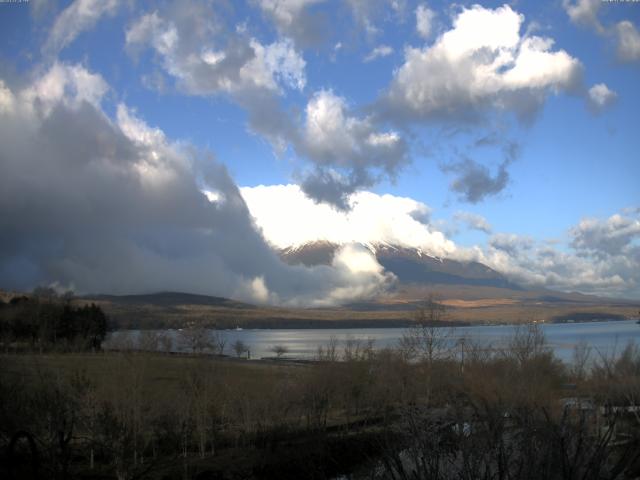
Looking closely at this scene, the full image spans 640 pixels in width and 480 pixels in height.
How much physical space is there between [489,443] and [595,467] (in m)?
1.23

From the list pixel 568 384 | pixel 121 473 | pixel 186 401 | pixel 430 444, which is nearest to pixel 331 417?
pixel 186 401

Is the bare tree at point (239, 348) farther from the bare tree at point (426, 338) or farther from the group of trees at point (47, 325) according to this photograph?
the bare tree at point (426, 338)

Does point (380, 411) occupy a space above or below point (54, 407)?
below

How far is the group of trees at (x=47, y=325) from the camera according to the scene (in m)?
105

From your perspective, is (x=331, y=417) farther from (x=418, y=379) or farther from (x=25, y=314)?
(x=25, y=314)

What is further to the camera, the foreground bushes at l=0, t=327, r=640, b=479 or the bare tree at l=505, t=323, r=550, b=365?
the bare tree at l=505, t=323, r=550, b=365

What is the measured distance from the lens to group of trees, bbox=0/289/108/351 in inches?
4139

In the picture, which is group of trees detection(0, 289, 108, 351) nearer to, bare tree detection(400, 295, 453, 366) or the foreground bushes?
the foreground bushes

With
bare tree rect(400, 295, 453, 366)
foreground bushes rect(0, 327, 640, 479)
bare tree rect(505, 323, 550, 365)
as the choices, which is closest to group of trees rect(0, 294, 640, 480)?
foreground bushes rect(0, 327, 640, 479)

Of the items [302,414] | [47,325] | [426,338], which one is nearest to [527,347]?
[426,338]

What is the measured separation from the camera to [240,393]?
4100cm

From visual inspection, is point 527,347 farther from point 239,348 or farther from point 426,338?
point 239,348

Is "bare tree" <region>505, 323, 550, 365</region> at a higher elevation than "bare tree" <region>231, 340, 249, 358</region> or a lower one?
higher

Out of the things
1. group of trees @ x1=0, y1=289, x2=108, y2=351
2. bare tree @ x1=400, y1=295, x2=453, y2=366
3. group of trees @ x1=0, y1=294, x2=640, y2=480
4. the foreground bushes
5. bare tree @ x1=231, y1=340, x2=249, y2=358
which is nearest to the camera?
group of trees @ x1=0, y1=294, x2=640, y2=480
